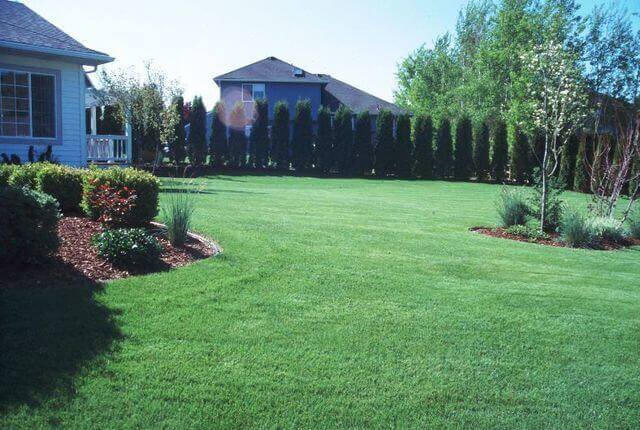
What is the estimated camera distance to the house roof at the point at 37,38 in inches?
473

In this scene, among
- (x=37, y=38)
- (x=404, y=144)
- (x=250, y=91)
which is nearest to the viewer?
(x=37, y=38)

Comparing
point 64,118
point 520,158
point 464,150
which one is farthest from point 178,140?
point 520,158

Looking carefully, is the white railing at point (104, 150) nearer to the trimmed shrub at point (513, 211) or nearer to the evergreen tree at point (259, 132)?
the evergreen tree at point (259, 132)

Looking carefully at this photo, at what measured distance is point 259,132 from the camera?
27781 millimetres

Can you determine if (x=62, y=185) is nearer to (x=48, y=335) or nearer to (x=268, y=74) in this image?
(x=48, y=335)

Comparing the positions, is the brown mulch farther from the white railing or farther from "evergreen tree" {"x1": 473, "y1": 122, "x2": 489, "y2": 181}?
"evergreen tree" {"x1": 473, "y1": 122, "x2": 489, "y2": 181}

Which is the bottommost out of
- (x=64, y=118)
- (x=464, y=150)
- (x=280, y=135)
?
(x=64, y=118)

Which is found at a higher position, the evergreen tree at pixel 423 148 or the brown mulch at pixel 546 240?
the evergreen tree at pixel 423 148

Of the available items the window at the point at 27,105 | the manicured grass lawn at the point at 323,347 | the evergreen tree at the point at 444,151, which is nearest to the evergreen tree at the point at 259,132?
the evergreen tree at the point at 444,151

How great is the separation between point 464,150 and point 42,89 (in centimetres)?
2029

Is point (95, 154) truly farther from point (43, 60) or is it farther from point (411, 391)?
point (411, 391)

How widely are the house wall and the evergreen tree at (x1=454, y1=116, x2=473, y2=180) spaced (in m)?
19.1

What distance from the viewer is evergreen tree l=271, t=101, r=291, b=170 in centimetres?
2791

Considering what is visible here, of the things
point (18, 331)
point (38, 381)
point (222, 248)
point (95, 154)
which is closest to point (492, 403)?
point (38, 381)
